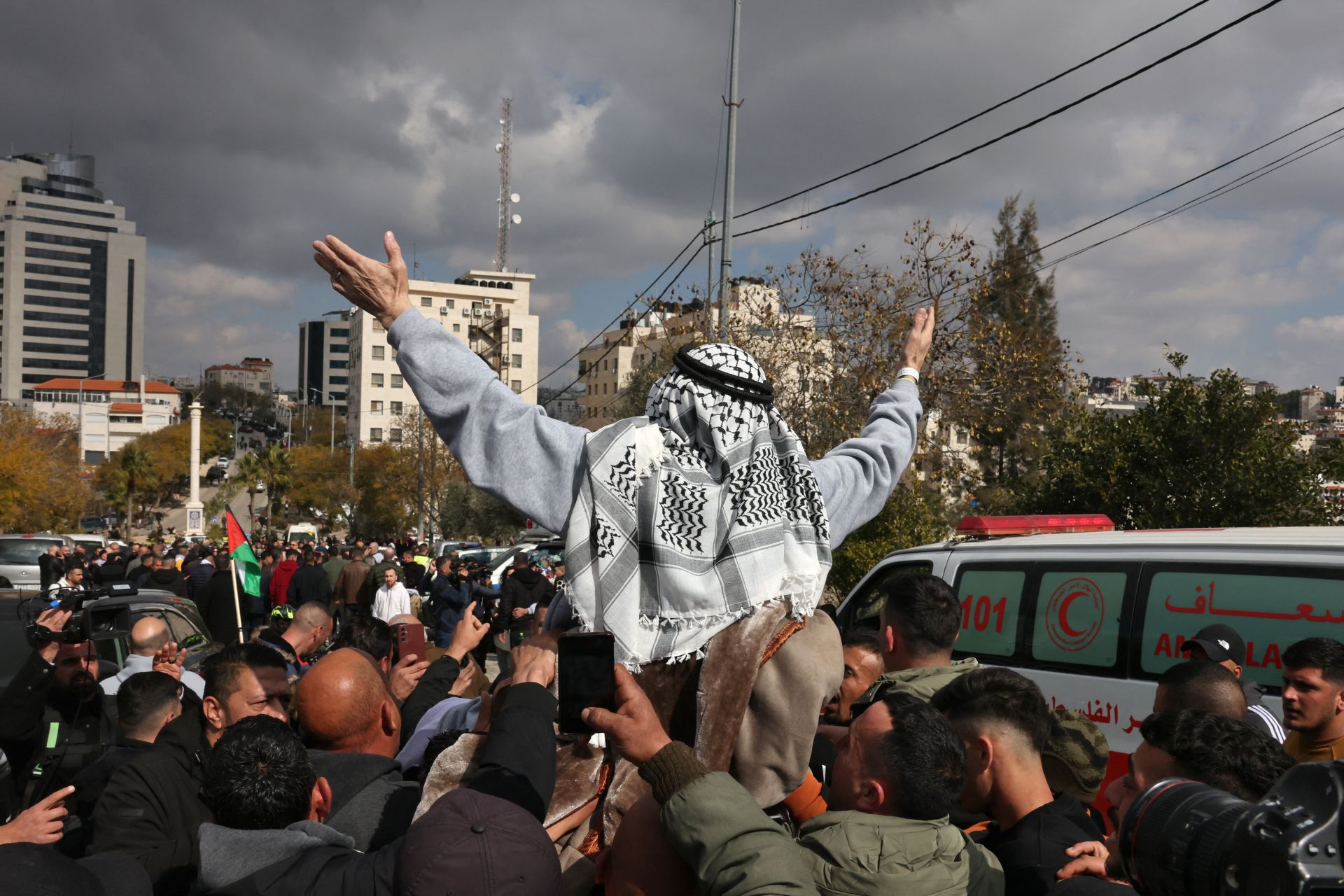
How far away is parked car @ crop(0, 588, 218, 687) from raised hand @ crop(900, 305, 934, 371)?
5.60 meters

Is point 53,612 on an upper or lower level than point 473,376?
lower

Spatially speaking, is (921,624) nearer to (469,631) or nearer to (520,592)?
(469,631)

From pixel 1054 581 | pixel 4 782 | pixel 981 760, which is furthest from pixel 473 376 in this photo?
pixel 1054 581

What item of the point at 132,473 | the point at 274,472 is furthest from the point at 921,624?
the point at 132,473

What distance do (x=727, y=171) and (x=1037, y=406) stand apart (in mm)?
6252

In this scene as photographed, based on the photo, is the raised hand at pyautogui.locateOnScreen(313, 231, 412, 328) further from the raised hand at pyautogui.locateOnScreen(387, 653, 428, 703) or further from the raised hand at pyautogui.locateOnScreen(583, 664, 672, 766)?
the raised hand at pyautogui.locateOnScreen(387, 653, 428, 703)

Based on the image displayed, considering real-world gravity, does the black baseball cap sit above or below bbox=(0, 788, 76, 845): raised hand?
above

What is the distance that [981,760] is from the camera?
3.14 m

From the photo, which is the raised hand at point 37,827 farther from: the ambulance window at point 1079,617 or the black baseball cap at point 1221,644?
the ambulance window at point 1079,617

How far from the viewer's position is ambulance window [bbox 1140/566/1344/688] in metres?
5.52

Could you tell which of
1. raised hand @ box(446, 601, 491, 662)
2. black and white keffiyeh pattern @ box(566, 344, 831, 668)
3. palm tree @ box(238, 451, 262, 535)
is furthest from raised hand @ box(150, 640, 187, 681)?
palm tree @ box(238, 451, 262, 535)

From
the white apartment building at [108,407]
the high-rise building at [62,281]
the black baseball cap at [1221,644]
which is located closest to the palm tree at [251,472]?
the white apartment building at [108,407]

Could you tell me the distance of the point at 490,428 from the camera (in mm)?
2037

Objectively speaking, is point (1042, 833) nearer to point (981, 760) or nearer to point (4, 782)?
point (981, 760)
